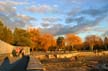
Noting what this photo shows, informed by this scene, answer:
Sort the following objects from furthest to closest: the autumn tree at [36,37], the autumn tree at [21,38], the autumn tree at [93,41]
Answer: the autumn tree at [93,41] → the autumn tree at [36,37] → the autumn tree at [21,38]

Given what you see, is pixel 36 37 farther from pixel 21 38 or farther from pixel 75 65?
pixel 75 65

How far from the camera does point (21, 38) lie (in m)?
98.8

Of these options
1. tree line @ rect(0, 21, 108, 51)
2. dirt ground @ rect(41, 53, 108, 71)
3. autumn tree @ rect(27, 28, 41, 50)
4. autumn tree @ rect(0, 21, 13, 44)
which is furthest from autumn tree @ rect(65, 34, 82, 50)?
dirt ground @ rect(41, 53, 108, 71)

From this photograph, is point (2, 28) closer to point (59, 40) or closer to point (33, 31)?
point (33, 31)

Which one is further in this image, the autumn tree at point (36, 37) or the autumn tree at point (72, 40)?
the autumn tree at point (72, 40)

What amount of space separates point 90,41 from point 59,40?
21491 millimetres

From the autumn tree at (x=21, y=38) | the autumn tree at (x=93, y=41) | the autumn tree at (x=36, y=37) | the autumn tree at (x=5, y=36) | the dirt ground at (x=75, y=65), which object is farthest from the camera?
the autumn tree at (x=93, y=41)

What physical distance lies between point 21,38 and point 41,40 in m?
21.5

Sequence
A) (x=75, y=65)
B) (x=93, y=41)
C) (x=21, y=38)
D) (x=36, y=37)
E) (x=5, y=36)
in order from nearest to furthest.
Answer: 1. (x=75, y=65)
2. (x=5, y=36)
3. (x=21, y=38)
4. (x=36, y=37)
5. (x=93, y=41)

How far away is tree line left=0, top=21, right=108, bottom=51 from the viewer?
97375 millimetres

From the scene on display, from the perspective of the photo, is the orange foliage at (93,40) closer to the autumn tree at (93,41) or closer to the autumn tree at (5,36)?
the autumn tree at (93,41)

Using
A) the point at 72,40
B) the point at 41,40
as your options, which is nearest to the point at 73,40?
the point at 72,40

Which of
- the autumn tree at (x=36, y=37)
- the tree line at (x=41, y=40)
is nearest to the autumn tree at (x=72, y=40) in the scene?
the tree line at (x=41, y=40)

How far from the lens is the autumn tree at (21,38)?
97562mm
